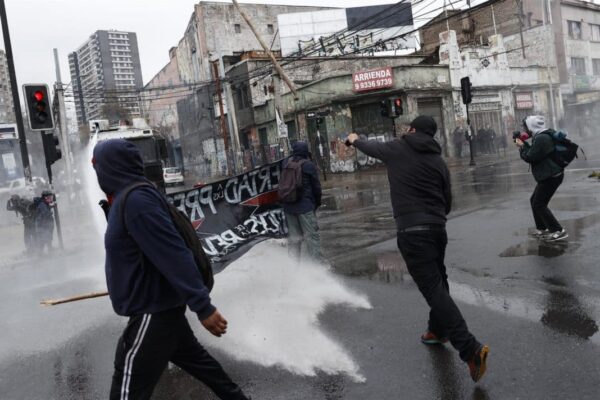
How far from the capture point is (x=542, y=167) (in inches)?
291

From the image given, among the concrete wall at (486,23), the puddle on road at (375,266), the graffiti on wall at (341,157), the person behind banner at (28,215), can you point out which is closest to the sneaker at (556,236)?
the puddle on road at (375,266)

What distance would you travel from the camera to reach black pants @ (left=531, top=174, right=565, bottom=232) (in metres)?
7.38

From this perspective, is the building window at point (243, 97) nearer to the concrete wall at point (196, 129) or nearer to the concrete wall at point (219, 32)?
the concrete wall at point (196, 129)

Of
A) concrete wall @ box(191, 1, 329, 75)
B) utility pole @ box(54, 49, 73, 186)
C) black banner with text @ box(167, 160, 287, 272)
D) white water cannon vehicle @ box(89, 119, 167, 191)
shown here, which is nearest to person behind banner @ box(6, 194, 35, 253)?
white water cannon vehicle @ box(89, 119, 167, 191)

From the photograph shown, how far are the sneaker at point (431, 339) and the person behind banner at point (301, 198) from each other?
8.87 ft

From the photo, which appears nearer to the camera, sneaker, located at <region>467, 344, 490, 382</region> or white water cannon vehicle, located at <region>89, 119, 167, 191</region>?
sneaker, located at <region>467, 344, 490, 382</region>

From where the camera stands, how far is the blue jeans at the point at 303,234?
22.3ft

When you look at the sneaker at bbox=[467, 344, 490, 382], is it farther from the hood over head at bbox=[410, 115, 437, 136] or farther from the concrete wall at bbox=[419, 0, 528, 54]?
the concrete wall at bbox=[419, 0, 528, 54]

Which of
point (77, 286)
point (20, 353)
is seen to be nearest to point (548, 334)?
point (20, 353)

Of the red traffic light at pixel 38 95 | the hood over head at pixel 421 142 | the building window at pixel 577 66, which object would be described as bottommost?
the hood over head at pixel 421 142

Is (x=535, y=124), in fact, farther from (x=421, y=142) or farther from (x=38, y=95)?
(x=38, y=95)

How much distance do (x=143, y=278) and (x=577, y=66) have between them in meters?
47.5

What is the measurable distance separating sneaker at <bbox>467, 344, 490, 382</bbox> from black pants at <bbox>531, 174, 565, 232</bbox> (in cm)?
459

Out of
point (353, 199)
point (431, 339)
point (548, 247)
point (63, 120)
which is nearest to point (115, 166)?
point (431, 339)
